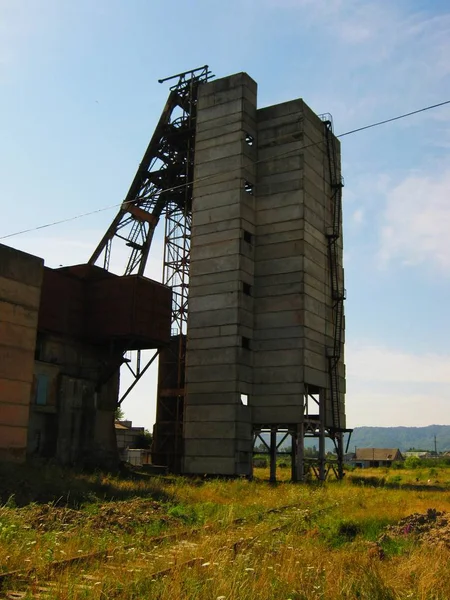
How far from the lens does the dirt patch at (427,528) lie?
11.5m

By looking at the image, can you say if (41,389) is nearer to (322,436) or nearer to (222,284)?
(222,284)

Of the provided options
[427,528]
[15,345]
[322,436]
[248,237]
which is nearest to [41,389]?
[15,345]

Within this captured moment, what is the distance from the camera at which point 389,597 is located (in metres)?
7.13

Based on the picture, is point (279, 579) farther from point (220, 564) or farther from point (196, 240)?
point (196, 240)

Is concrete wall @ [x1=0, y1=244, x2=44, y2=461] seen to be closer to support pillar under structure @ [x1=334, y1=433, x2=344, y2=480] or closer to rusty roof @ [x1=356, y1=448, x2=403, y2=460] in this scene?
support pillar under structure @ [x1=334, y1=433, x2=344, y2=480]

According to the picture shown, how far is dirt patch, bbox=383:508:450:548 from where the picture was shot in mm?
11547

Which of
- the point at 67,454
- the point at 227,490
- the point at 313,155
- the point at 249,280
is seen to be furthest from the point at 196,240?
the point at 227,490

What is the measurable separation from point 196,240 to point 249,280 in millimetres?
4170

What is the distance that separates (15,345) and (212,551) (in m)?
16.0

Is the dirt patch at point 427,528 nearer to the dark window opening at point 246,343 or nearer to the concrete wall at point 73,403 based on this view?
the concrete wall at point 73,403

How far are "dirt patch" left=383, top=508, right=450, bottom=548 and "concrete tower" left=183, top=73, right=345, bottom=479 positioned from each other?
63.9 feet

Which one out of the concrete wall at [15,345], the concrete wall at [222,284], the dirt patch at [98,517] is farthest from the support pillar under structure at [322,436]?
the dirt patch at [98,517]

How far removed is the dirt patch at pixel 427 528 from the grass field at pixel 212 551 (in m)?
0.03

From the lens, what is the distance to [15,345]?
2281cm
